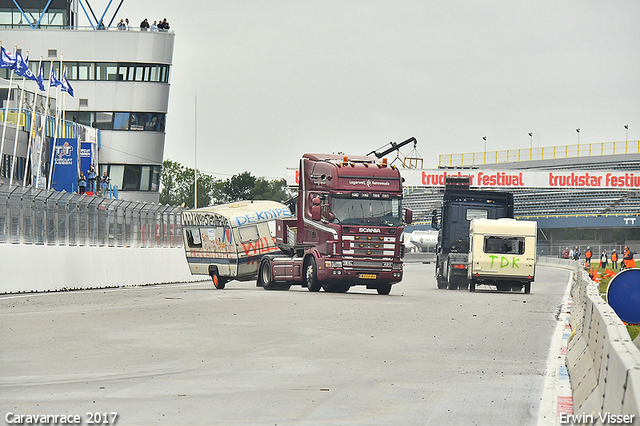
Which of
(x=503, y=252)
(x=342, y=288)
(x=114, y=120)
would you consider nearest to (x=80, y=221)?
(x=342, y=288)

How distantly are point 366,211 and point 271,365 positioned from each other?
692 inches

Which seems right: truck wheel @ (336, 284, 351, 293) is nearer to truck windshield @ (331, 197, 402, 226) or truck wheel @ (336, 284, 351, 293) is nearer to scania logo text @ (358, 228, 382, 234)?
scania logo text @ (358, 228, 382, 234)

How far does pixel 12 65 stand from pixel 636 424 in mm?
41553

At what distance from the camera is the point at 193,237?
35969mm

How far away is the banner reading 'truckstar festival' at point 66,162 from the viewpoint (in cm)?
5938

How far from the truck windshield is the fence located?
26.6 feet

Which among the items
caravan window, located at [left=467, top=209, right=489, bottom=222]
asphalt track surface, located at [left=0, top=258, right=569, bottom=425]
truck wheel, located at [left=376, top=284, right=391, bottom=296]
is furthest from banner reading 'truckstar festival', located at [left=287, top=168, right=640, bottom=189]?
asphalt track surface, located at [left=0, top=258, right=569, bottom=425]

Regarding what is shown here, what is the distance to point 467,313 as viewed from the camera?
20.7m

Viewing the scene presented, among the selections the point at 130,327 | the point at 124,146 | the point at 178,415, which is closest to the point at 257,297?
the point at 130,327

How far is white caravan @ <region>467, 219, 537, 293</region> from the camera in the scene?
32375mm

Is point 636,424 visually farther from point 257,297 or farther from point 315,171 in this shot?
point 315,171

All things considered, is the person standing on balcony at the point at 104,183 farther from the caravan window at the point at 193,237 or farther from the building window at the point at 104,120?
the caravan window at the point at 193,237

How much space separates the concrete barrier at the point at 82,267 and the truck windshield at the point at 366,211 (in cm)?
790

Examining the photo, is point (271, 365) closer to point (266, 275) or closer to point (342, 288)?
point (342, 288)
